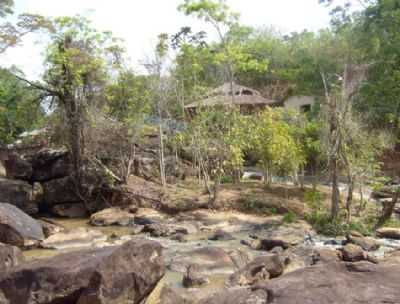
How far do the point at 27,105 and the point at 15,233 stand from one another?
7043mm

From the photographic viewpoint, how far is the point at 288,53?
33281 mm

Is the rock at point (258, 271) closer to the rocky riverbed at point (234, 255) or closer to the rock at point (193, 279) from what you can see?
the rocky riverbed at point (234, 255)

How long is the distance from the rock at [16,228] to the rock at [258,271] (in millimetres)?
5587

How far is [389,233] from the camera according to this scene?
12188 mm

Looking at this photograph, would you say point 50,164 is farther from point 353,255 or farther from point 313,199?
point 353,255

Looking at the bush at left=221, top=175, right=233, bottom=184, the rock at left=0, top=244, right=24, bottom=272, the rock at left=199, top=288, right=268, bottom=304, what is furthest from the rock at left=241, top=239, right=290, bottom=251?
the bush at left=221, top=175, right=233, bottom=184

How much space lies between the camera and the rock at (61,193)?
1645 cm

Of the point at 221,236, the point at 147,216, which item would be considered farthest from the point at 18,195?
the point at 221,236

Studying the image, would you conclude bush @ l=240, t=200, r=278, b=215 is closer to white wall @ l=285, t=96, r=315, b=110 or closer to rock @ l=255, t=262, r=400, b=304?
rock @ l=255, t=262, r=400, b=304

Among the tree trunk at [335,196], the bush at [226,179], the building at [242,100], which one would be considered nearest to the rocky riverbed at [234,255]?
the tree trunk at [335,196]

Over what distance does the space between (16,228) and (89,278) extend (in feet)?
18.7

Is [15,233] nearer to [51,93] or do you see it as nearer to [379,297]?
[51,93]

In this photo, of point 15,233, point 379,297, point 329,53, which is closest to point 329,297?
point 379,297

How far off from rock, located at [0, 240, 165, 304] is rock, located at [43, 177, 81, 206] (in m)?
10.5
